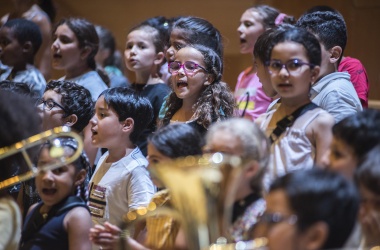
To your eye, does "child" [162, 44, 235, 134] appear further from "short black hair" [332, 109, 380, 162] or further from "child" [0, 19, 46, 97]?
"child" [0, 19, 46, 97]

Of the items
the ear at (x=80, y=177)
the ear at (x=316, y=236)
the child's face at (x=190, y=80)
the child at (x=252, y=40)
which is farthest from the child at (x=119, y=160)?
the ear at (x=316, y=236)

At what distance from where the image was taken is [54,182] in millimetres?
2750

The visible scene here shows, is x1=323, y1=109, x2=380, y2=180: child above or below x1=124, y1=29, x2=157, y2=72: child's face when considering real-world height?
above

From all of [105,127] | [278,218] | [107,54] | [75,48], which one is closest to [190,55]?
[105,127]

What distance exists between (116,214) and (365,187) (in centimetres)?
128

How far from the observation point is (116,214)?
10.2 ft

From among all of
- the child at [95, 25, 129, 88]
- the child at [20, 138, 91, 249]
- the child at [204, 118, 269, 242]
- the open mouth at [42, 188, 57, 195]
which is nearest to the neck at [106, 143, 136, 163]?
the child at [20, 138, 91, 249]

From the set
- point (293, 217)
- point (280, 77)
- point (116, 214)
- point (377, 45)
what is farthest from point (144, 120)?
point (377, 45)

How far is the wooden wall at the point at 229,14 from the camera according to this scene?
16.2 feet

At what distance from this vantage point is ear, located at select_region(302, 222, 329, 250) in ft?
6.10

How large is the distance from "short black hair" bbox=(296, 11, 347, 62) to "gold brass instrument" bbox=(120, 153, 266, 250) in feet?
4.31

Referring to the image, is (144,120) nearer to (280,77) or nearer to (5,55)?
(280,77)

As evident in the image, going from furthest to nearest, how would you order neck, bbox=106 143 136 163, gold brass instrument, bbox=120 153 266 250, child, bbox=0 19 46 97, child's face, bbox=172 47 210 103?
child, bbox=0 19 46 97 → child's face, bbox=172 47 210 103 → neck, bbox=106 143 136 163 → gold brass instrument, bbox=120 153 266 250

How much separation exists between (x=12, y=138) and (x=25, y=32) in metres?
2.27
